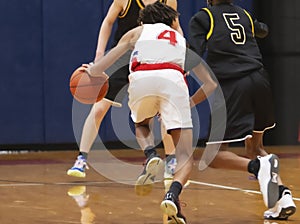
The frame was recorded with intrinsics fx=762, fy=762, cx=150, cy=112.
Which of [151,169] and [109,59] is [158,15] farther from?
[151,169]

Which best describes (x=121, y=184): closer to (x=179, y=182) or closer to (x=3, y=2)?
(x=179, y=182)

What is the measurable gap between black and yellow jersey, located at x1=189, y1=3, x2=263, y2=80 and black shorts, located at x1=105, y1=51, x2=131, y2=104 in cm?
150

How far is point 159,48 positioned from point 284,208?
42.3 inches

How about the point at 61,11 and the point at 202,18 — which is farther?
the point at 61,11

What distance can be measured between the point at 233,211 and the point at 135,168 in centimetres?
245

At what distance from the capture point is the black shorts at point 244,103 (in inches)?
160

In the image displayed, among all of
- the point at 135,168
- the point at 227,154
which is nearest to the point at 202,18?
the point at 227,154

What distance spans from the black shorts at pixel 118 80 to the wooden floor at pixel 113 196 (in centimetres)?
64

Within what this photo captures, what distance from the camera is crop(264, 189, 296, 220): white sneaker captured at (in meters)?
3.93

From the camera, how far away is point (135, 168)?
662cm

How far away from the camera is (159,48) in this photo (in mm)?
4121

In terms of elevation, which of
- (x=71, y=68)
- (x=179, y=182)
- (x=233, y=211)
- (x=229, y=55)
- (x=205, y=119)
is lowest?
(x=205, y=119)

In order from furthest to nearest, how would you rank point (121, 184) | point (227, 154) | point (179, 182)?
1. point (121, 184)
2. point (227, 154)
3. point (179, 182)

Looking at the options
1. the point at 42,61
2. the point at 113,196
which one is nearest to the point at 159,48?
the point at 113,196
